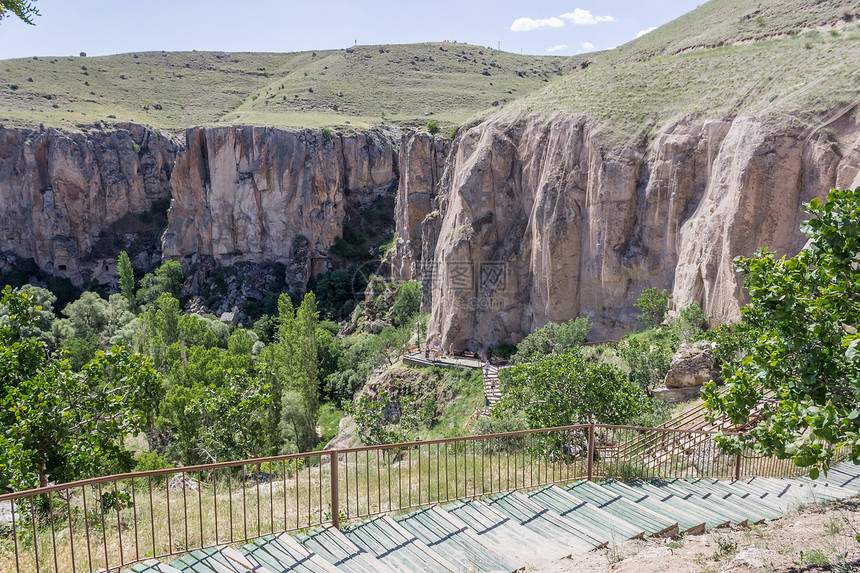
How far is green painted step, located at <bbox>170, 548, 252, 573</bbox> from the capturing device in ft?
19.0

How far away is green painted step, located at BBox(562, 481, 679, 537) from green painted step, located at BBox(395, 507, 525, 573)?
1.95 m

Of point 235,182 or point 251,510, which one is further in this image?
point 235,182

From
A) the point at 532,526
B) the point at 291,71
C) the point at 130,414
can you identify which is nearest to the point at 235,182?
the point at 291,71

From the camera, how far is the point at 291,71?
9181cm

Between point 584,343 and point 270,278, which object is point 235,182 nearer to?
point 270,278

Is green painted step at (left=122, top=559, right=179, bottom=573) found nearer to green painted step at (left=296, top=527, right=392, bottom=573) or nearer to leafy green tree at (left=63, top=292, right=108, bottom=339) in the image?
green painted step at (left=296, top=527, right=392, bottom=573)

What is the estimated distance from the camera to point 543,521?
7.29m

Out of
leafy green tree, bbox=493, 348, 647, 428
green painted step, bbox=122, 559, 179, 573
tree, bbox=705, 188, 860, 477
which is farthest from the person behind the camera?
leafy green tree, bbox=493, 348, 647, 428

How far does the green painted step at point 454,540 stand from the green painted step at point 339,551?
2.31 ft

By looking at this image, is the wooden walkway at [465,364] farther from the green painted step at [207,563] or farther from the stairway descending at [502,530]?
the green painted step at [207,563]

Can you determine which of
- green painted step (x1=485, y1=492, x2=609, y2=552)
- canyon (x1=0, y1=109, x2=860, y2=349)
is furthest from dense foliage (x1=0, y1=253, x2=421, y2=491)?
canyon (x1=0, y1=109, x2=860, y2=349)

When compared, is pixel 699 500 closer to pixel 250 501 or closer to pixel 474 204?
pixel 250 501

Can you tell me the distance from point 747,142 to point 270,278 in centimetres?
4688

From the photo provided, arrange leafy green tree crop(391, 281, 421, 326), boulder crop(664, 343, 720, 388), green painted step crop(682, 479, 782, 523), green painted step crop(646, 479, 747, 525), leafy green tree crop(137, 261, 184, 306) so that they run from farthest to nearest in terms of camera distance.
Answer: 1. leafy green tree crop(137, 261, 184, 306)
2. leafy green tree crop(391, 281, 421, 326)
3. boulder crop(664, 343, 720, 388)
4. green painted step crop(682, 479, 782, 523)
5. green painted step crop(646, 479, 747, 525)
